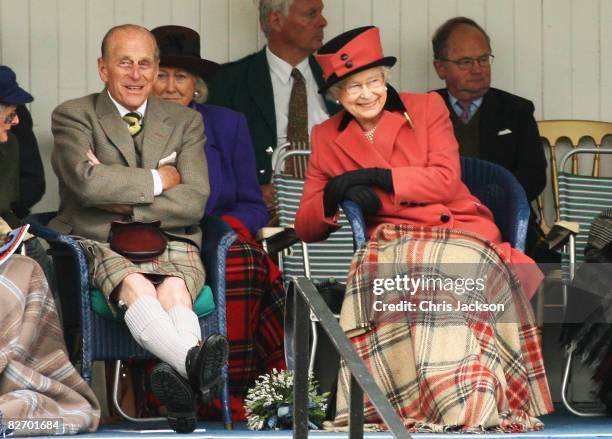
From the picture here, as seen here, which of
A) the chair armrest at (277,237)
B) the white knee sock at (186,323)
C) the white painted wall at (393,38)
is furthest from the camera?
the white painted wall at (393,38)

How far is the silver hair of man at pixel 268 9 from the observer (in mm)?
6984

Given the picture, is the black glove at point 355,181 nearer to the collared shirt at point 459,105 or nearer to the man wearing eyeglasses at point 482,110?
the man wearing eyeglasses at point 482,110

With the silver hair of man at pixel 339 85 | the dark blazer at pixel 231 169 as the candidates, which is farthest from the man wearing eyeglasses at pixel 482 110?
the silver hair of man at pixel 339 85

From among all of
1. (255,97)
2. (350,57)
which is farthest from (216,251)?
(255,97)

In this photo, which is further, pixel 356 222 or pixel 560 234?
pixel 560 234

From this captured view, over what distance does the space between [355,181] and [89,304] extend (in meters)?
0.96

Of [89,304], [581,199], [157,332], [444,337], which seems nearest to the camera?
[444,337]

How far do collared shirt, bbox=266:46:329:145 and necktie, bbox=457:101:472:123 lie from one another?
1.89 ft

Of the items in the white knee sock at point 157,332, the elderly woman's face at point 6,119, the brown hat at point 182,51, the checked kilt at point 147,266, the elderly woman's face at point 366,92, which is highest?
the brown hat at point 182,51

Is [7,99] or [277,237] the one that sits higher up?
[7,99]

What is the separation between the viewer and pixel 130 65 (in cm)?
576

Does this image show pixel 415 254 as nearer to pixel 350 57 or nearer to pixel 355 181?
pixel 355 181

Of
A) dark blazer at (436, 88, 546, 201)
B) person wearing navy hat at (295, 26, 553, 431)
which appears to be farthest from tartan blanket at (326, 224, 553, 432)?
dark blazer at (436, 88, 546, 201)

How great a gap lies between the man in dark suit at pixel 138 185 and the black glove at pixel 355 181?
524 millimetres
